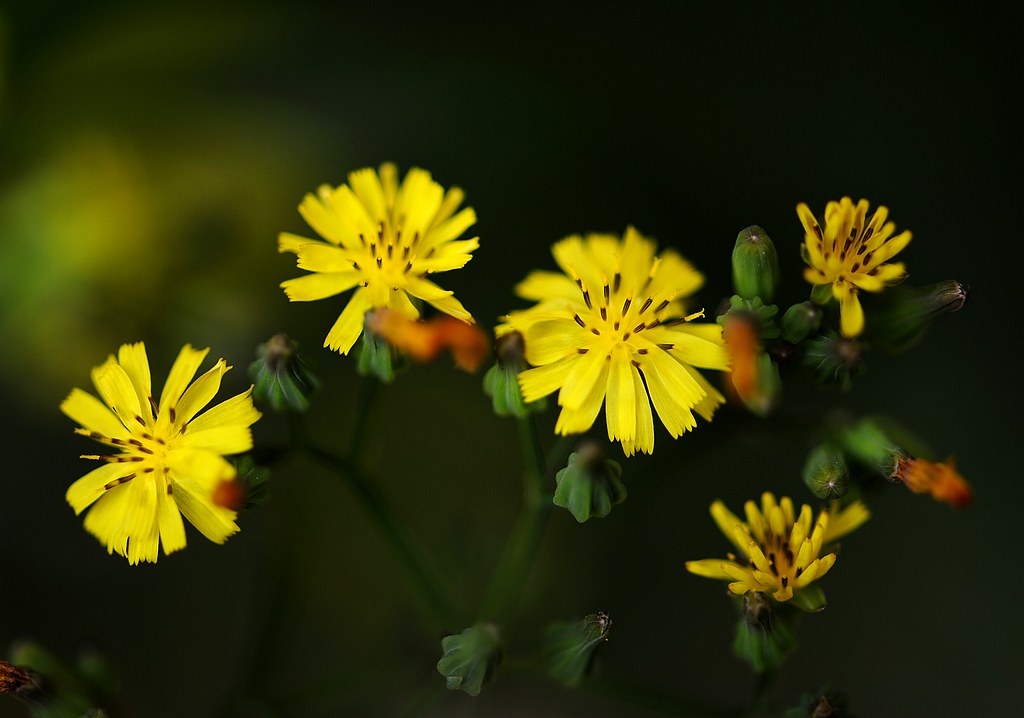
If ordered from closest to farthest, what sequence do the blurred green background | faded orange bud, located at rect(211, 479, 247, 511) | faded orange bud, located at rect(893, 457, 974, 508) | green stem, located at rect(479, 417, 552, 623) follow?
faded orange bud, located at rect(211, 479, 247, 511)
faded orange bud, located at rect(893, 457, 974, 508)
green stem, located at rect(479, 417, 552, 623)
the blurred green background

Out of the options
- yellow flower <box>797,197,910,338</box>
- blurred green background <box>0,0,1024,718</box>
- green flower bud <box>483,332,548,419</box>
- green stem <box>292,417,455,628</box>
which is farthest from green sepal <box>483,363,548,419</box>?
blurred green background <box>0,0,1024,718</box>

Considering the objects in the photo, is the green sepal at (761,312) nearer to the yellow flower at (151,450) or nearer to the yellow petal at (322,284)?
the yellow petal at (322,284)

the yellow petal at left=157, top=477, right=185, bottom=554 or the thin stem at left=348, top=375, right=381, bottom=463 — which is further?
the thin stem at left=348, top=375, right=381, bottom=463

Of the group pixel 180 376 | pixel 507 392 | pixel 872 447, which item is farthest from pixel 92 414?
pixel 872 447

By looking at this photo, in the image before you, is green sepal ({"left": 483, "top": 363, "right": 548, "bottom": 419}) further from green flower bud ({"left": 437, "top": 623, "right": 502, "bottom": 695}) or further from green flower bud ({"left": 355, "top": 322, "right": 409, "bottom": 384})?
green flower bud ({"left": 437, "top": 623, "right": 502, "bottom": 695})

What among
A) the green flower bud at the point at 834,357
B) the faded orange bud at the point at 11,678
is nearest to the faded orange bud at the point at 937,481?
the green flower bud at the point at 834,357

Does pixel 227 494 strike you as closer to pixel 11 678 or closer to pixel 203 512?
pixel 203 512
